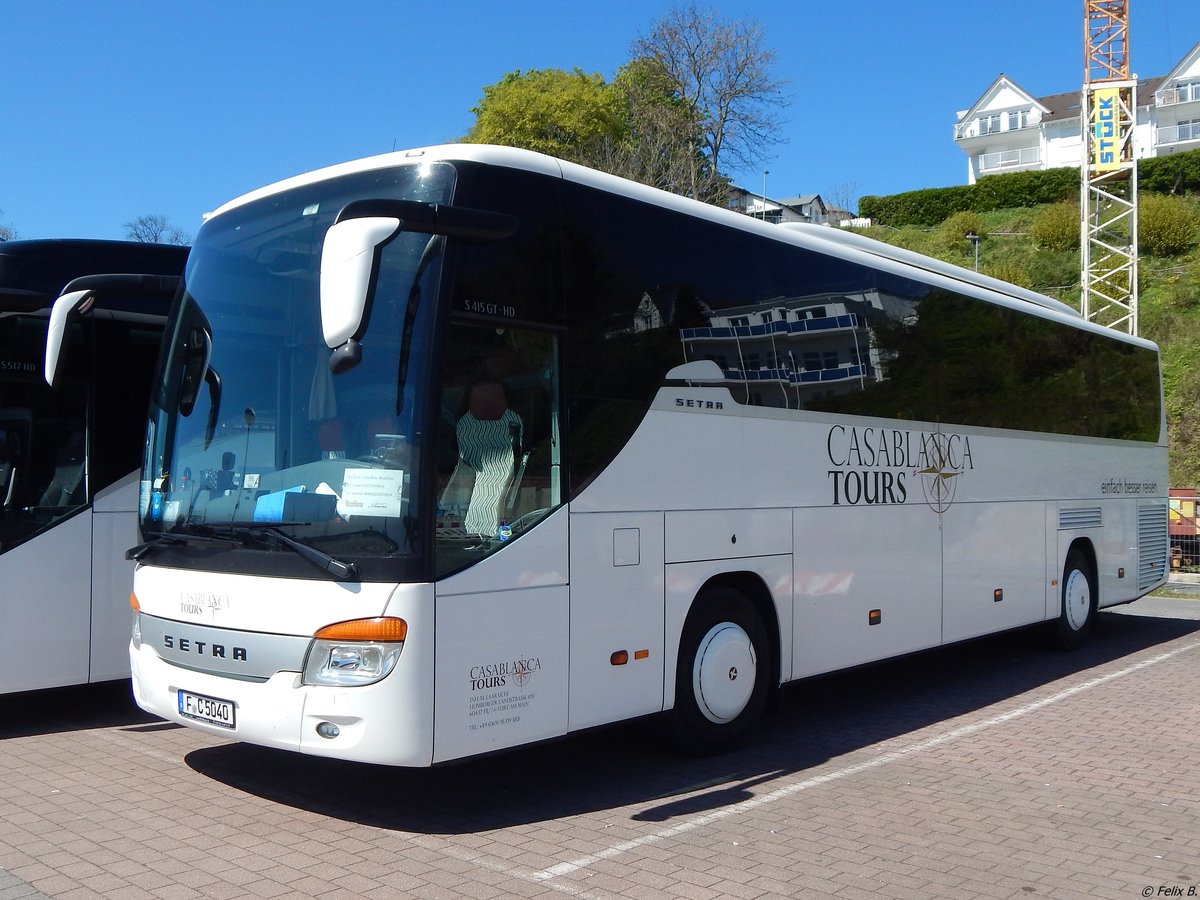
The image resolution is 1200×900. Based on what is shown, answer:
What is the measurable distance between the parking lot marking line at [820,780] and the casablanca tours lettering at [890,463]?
187 centimetres

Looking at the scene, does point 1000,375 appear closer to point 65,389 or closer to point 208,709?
point 208,709

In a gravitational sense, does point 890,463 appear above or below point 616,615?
above

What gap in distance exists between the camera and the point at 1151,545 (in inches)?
574

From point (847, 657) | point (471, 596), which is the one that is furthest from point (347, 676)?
point (847, 657)

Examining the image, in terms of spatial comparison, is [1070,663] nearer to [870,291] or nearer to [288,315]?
[870,291]

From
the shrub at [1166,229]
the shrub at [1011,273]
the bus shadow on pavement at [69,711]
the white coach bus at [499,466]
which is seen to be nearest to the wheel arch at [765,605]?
the white coach bus at [499,466]

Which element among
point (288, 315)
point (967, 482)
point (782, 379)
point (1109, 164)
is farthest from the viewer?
point (1109, 164)

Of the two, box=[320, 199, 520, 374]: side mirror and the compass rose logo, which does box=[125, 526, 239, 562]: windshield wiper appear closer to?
box=[320, 199, 520, 374]: side mirror

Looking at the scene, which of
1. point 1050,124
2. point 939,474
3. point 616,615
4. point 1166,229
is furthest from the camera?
point 1050,124

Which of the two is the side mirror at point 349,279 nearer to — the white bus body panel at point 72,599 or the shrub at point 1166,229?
the white bus body panel at point 72,599

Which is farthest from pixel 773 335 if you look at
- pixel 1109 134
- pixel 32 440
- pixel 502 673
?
pixel 1109 134

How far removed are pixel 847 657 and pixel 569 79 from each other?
1676 inches

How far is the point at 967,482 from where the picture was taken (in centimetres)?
1034

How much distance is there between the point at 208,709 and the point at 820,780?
3749 millimetres
